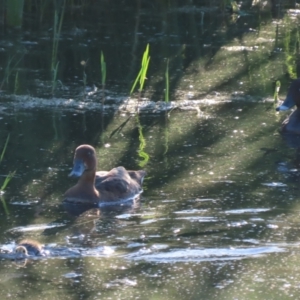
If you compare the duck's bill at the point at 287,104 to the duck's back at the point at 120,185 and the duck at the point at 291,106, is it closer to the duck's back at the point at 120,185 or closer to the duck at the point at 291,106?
the duck at the point at 291,106

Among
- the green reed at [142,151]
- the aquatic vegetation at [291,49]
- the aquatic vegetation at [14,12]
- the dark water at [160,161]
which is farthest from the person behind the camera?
the aquatic vegetation at [14,12]

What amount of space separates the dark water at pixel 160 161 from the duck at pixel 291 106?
0.13 meters

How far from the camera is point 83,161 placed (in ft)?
23.1

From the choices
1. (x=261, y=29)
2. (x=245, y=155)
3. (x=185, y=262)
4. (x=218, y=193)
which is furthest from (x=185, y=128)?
(x=261, y=29)

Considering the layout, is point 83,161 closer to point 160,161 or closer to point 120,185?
point 120,185

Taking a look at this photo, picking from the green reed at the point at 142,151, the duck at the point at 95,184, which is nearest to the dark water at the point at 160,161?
the green reed at the point at 142,151

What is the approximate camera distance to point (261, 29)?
14.0m

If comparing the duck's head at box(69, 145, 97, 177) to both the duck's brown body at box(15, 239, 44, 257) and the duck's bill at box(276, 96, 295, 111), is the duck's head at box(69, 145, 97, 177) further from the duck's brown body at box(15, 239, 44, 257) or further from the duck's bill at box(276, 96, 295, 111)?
the duck's bill at box(276, 96, 295, 111)

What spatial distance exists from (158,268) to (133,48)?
23.0 feet

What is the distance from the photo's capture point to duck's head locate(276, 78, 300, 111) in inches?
378

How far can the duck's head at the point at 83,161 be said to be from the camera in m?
7.01

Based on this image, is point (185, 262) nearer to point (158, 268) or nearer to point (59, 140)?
point (158, 268)

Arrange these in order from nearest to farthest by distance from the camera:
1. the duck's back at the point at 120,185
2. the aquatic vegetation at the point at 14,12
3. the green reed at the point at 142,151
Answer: the duck's back at the point at 120,185 < the green reed at the point at 142,151 < the aquatic vegetation at the point at 14,12

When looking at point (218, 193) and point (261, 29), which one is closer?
point (218, 193)
